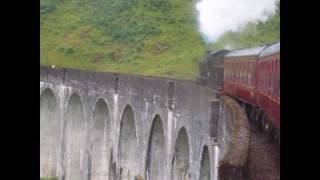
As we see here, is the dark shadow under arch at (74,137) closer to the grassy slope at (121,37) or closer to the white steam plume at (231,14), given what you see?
the grassy slope at (121,37)

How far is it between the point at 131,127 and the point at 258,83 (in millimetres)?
8320

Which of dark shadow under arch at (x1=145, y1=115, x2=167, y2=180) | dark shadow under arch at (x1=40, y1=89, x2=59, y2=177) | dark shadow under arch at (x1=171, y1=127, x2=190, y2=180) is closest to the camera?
dark shadow under arch at (x1=171, y1=127, x2=190, y2=180)

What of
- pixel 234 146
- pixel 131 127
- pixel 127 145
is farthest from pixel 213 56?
pixel 234 146

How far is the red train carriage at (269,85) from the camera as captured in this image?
A: 967 cm

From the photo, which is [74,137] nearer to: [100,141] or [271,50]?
A: [100,141]

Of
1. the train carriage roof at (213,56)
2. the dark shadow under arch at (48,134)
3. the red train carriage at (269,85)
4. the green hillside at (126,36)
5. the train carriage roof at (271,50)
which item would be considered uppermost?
the green hillside at (126,36)

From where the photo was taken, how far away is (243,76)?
13.8m

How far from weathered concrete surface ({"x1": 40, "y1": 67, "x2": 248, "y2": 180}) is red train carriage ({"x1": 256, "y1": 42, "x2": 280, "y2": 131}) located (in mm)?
808

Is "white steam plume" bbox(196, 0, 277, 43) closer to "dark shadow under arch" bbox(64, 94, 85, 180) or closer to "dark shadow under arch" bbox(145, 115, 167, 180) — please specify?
"dark shadow under arch" bbox(64, 94, 85, 180)

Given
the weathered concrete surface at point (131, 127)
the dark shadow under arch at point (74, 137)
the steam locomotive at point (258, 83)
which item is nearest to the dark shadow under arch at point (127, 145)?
the weathered concrete surface at point (131, 127)

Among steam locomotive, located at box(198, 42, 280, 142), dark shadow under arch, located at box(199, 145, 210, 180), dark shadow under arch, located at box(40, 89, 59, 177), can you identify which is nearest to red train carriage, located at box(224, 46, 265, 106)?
steam locomotive, located at box(198, 42, 280, 142)

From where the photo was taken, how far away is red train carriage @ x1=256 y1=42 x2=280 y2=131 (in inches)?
381
